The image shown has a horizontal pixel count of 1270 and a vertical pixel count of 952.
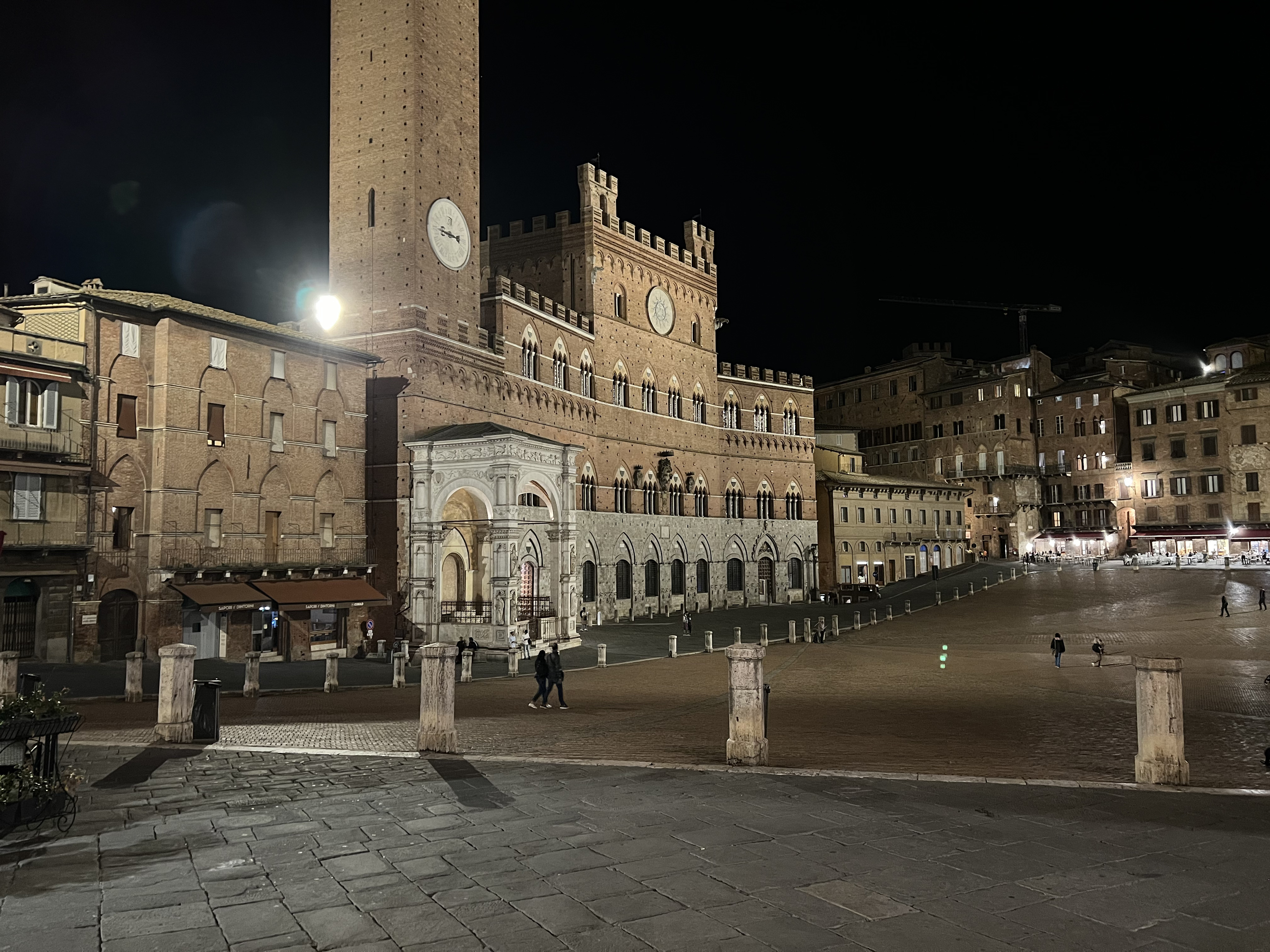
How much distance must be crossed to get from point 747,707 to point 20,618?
21.0 meters

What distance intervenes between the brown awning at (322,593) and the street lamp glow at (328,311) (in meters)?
9.90

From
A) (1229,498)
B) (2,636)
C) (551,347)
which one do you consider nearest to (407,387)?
(551,347)

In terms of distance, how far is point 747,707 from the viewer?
1105cm

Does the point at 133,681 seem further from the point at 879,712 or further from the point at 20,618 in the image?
the point at 879,712

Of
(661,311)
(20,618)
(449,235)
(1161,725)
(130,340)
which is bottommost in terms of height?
(1161,725)

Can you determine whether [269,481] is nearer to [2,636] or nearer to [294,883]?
[2,636]

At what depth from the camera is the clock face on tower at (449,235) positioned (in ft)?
111

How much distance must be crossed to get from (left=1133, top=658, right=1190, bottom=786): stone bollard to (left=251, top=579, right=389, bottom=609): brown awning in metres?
23.7

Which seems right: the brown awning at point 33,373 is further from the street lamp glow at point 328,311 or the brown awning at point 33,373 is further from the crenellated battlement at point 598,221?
the crenellated battlement at point 598,221

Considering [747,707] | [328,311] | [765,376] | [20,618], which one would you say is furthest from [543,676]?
[765,376]

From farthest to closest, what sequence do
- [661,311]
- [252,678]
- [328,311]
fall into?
[661,311], [328,311], [252,678]

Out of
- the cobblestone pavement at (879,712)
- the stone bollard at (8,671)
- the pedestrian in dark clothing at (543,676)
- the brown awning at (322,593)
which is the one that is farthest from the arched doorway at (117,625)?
the pedestrian in dark clothing at (543,676)

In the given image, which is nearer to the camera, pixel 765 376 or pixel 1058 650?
pixel 1058 650

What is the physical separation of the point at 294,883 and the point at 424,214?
98.2 ft
